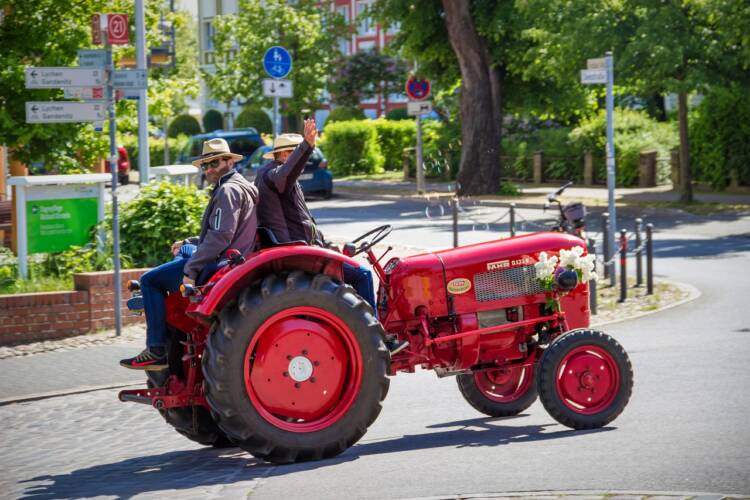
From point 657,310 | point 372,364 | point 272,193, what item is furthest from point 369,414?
point 657,310

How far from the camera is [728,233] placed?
2470 centimetres

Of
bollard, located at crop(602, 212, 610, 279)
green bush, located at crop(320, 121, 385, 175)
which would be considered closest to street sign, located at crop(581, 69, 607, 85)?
bollard, located at crop(602, 212, 610, 279)

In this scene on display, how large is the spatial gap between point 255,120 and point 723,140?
115ft

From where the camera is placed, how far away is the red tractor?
798 centimetres

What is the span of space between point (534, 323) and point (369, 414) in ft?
5.43

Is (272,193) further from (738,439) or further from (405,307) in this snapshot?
(738,439)

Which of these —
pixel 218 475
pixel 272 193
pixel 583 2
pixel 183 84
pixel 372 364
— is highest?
pixel 583 2

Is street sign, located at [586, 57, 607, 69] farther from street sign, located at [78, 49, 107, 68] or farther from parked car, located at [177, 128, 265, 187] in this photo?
parked car, located at [177, 128, 265, 187]

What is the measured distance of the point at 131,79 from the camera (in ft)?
47.4

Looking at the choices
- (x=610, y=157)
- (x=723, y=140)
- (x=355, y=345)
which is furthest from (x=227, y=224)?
(x=723, y=140)

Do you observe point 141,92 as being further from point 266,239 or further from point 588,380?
point 588,380

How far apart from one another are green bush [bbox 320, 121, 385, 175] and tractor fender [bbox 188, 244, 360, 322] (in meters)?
38.1

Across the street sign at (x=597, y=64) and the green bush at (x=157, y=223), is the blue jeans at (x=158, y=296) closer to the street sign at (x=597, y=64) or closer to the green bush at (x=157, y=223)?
the green bush at (x=157, y=223)

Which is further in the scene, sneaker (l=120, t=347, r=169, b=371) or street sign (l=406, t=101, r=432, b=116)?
street sign (l=406, t=101, r=432, b=116)
